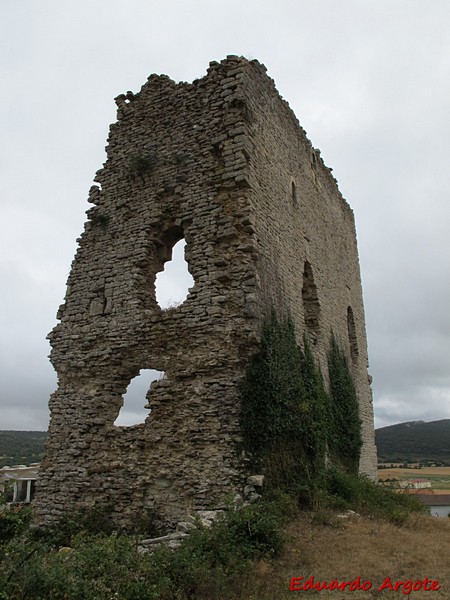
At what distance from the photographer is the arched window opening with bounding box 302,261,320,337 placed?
1216cm

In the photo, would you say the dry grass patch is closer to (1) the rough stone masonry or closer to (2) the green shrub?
(2) the green shrub

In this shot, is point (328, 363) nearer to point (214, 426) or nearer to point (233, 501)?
point (214, 426)

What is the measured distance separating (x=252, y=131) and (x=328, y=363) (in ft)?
19.1

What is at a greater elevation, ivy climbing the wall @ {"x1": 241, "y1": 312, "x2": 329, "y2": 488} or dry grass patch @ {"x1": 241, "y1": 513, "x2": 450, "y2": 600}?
ivy climbing the wall @ {"x1": 241, "y1": 312, "x2": 329, "y2": 488}

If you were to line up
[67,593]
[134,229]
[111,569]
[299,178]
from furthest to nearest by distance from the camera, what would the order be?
[299,178] → [134,229] → [111,569] → [67,593]

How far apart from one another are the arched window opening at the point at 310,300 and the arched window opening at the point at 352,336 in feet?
12.1

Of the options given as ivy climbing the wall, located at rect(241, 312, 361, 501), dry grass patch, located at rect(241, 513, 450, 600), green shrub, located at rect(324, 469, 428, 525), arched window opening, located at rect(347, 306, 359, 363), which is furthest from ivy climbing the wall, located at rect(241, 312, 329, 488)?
arched window opening, located at rect(347, 306, 359, 363)

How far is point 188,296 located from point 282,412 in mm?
2586

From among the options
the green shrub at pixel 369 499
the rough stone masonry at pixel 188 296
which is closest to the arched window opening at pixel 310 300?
the rough stone masonry at pixel 188 296

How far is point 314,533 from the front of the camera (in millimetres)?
7199

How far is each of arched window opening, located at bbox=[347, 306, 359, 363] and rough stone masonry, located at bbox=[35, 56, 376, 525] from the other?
150 inches

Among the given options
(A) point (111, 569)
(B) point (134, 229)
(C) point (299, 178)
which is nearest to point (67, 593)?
(A) point (111, 569)

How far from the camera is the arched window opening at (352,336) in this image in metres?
15.5

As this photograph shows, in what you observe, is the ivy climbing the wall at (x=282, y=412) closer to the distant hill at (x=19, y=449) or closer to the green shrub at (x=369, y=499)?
the green shrub at (x=369, y=499)
